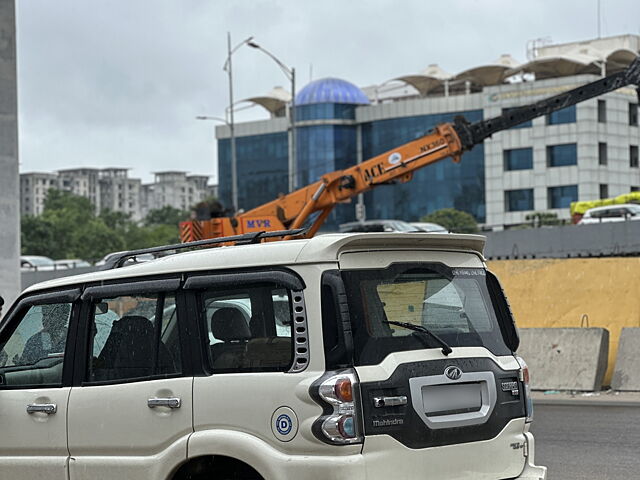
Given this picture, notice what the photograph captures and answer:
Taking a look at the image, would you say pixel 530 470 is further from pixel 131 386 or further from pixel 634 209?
pixel 634 209

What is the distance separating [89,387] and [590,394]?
1114 centimetres

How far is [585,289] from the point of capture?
1881 centimetres

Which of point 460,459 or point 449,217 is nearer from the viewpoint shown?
point 460,459

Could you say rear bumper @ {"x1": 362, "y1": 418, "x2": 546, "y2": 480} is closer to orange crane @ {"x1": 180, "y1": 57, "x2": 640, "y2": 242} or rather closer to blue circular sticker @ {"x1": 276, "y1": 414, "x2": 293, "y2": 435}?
blue circular sticker @ {"x1": 276, "y1": 414, "x2": 293, "y2": 435}

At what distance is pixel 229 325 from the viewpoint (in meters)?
5.81

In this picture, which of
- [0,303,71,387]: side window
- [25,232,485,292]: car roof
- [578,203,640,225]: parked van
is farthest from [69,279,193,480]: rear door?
[578,203,640,225]: parked van

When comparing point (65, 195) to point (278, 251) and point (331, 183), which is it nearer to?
point (331, 183)

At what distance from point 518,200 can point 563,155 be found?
5.91 metres

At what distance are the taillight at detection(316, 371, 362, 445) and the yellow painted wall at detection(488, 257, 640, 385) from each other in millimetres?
12716

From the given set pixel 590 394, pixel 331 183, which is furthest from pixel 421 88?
pixel 590 394

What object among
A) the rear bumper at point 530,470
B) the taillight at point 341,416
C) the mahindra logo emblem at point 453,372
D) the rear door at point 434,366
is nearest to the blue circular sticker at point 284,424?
the taillight at point 341,416

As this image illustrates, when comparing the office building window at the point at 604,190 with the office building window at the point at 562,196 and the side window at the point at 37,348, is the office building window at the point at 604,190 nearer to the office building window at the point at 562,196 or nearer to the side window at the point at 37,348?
the office building window at the point at 562,196

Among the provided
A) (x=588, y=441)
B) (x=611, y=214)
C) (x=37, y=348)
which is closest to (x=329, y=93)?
(x=611, y=214)

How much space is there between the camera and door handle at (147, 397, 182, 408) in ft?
19.0
